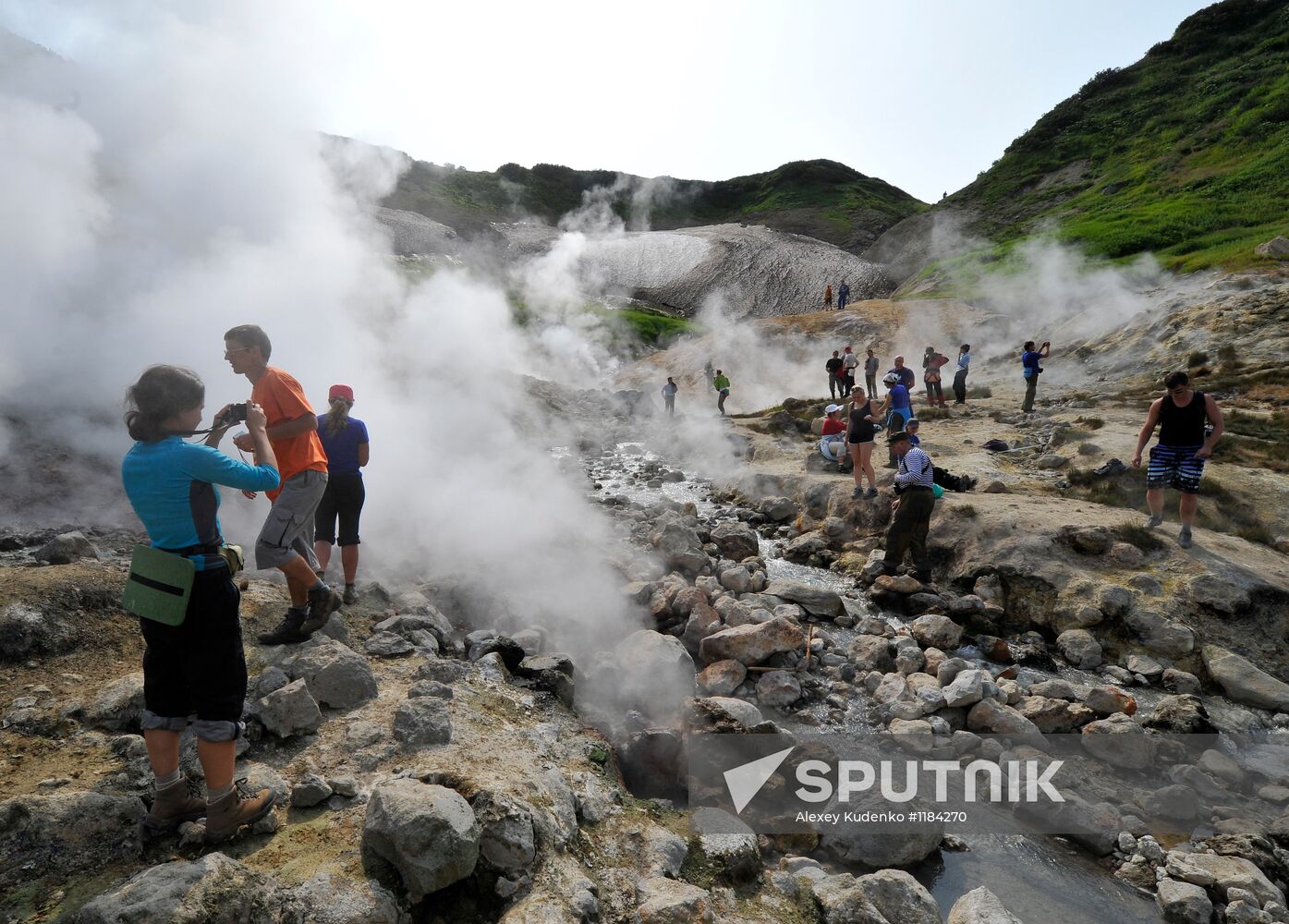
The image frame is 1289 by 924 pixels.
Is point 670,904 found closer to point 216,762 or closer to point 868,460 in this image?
point 216,762

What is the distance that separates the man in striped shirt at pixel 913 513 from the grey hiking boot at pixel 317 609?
5453mm

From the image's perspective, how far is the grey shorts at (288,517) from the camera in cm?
349

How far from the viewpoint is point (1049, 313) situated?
20.6 metres

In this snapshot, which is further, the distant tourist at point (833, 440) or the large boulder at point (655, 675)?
the distant tourist at point (833, 440)

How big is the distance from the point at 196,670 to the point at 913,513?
6281 millimetres

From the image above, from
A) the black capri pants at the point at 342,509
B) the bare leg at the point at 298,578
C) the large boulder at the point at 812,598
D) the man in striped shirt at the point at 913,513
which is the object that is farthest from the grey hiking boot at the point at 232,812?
the man in striped shirt at the point at 913,513

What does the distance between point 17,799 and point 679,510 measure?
25.3ft

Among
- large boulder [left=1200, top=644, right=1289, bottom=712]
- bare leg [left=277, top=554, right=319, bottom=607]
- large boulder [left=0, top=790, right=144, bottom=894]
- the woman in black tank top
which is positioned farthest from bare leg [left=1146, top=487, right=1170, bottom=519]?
large boulder [left=0, top=790, right=144, bottom=894]

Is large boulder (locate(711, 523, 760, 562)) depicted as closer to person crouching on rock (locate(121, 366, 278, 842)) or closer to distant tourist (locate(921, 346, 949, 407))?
person crouching on rock (locate(121, 366, 278, 842))

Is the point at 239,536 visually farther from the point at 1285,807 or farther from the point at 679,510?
the point at 1285,807

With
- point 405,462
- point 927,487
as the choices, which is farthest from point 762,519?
point 405,462

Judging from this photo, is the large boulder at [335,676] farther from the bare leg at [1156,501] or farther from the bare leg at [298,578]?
the bare leg at [1156,501]

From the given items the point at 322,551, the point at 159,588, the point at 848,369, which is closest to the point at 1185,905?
the point at 159,588

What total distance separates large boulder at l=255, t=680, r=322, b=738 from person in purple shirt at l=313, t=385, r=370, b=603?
162 cm
